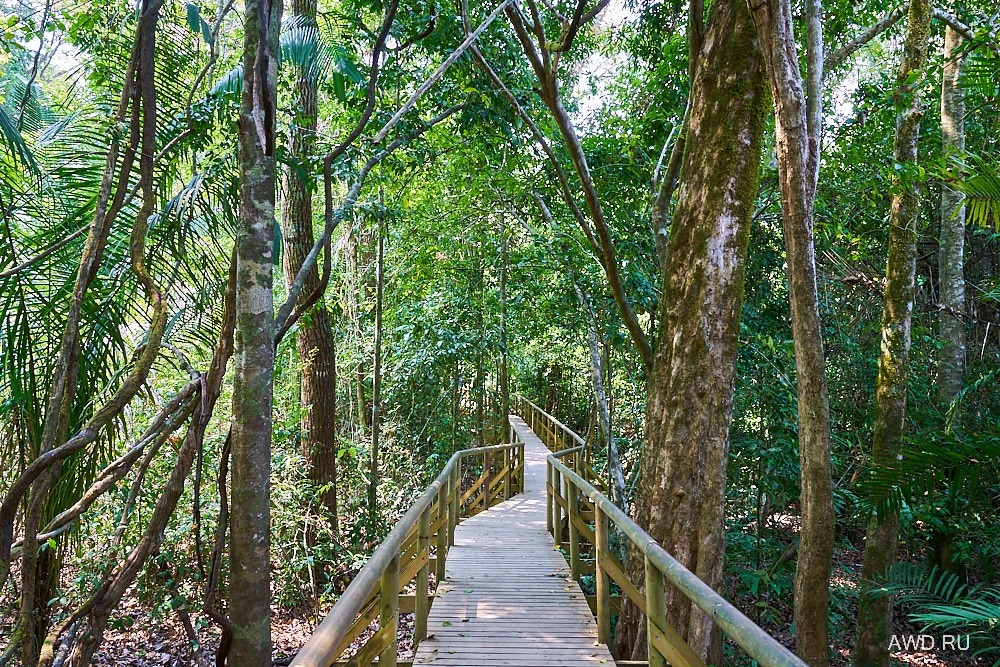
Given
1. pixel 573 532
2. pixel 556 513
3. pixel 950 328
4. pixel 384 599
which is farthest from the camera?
pixel 950 328

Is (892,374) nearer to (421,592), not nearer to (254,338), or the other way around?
(421,592)

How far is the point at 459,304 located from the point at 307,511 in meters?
4.96

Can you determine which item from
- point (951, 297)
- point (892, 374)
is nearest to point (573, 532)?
point (892, 374)

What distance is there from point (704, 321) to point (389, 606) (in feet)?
8.09

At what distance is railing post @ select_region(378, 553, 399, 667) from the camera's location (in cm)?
262

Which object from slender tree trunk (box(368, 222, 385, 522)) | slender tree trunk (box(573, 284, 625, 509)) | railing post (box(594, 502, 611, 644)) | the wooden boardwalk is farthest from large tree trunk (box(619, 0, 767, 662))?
slender tree trunk (box(368, 222, 385, 522))

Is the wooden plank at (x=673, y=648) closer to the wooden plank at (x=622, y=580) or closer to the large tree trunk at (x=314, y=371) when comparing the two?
the wooden plank at (x=622, y=580)

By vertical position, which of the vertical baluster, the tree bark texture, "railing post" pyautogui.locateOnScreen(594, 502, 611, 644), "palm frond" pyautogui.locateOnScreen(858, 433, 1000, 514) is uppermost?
the tree bark texture

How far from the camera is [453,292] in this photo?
37.2 feet

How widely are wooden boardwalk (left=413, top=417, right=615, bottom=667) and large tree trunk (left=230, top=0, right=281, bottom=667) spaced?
1.69 meters

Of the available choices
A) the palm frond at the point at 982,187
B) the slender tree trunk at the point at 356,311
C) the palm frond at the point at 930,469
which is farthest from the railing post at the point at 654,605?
the slender tree trunk at the point at 356,311

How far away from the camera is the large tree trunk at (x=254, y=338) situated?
89.3 inches

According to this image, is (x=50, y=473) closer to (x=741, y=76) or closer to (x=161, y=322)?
(x=161, y=322)

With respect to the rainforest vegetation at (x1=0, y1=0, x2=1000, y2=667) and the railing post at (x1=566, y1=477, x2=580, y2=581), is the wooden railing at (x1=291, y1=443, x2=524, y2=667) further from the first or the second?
the railing post at (x1=566, y1=477, x2=580, y2=581)
